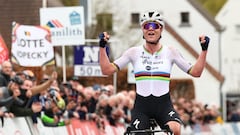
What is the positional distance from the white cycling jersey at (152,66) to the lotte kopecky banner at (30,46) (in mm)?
7160

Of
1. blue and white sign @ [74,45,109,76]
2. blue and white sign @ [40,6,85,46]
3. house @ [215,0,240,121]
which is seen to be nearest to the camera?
blue and white sign @ [40,6,85,46]

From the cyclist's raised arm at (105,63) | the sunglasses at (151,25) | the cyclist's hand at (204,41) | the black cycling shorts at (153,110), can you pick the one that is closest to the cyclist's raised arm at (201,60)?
the cyclist's hand at (204,41)

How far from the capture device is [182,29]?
8006 cm

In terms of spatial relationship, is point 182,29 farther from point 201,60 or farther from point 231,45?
point 201,60

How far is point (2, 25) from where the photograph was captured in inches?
1393

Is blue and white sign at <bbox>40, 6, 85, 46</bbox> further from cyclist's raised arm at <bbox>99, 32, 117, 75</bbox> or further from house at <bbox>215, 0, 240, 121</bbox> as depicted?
house at <bbox>215, 0, 240, 121</bbox>

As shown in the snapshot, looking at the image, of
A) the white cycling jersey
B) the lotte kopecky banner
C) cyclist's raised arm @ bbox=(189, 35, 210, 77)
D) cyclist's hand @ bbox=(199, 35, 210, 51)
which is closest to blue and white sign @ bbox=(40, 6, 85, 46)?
the lotte kopecky banner

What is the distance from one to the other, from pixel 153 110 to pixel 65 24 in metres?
11.3

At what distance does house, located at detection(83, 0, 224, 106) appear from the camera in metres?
63.1

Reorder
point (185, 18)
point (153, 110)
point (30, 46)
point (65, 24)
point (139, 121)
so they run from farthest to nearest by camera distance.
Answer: point (185, 18) → point (65, 24) → point (30, 46) → point (153, 110) → point (139, 121)

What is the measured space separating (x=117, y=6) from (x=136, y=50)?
51.1 meters

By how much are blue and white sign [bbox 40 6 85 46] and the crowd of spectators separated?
5.09 feet

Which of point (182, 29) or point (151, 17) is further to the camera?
point (182, 29)

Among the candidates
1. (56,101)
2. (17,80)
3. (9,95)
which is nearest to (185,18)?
(56,101)
